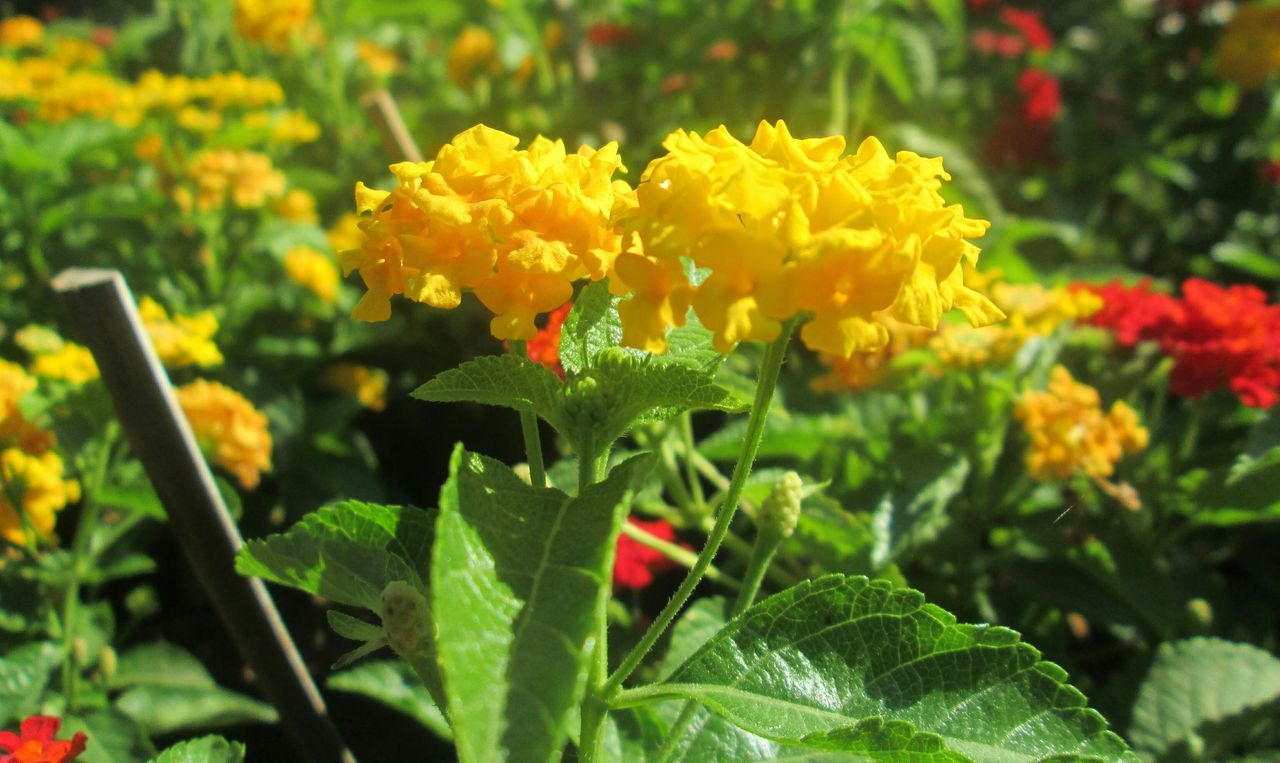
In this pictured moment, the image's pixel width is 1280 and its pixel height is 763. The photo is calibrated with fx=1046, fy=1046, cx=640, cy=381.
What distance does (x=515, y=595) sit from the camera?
1.88 ft

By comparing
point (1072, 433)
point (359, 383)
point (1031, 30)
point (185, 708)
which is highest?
point (1031, 30)

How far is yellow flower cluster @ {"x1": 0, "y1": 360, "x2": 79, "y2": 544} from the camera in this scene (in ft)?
3.76

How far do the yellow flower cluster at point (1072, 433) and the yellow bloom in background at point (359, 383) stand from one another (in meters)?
1.04

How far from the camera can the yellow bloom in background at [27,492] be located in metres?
1.14

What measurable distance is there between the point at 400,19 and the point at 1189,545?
1997 millimetres

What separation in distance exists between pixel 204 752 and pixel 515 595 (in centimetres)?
40

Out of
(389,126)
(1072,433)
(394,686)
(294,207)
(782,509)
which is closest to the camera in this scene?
(782,509)

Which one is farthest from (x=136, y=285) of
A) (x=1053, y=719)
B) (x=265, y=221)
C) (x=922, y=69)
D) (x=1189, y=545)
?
(x=1189, y=545)

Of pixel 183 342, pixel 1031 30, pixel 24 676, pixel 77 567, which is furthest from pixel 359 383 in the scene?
pixel 1031 30

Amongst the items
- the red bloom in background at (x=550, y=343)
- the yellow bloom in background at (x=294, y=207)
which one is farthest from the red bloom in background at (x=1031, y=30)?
the red bloom in background at (x=550, y=343)

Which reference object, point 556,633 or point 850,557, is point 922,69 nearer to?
point 850,557

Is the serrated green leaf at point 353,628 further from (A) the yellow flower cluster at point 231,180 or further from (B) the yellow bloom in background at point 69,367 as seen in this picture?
(A) the yellow flower cluster at point 231,180

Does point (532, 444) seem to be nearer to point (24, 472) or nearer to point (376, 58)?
point (24, 472)

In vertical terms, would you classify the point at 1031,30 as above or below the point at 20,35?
below
